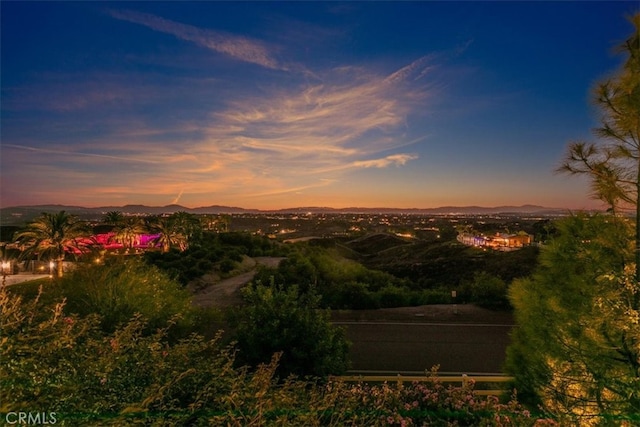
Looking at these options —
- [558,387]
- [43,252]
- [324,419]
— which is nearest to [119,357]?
[324,419]

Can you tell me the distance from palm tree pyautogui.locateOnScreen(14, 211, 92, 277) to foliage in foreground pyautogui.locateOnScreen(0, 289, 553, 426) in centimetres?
2544

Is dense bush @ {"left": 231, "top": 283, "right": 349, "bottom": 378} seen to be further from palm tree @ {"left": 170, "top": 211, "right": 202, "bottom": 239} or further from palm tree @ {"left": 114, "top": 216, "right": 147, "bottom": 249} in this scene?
palm tree @ {"left": 170, "top": 211, "right": 202, "bottom": 239}

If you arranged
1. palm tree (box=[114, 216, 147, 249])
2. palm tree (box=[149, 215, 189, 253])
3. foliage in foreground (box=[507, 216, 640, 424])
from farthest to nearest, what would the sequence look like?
palm tree (box=[149, 215, 189, 253])
palm tree (box=[114, 216, 147, 249])
foliage in foreground (box=[507, 216, 640, 424])

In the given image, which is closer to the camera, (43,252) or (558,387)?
(558,387)

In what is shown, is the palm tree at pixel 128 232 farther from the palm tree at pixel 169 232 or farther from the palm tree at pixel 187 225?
the palm tree at pixel 187 225

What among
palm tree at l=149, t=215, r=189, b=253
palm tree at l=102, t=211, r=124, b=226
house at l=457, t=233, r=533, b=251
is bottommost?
house at l=457, t=233, r=533, b=251

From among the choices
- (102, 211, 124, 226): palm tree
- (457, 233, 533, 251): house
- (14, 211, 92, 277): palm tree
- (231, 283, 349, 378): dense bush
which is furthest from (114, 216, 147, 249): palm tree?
(457, 233, 533, 251): house

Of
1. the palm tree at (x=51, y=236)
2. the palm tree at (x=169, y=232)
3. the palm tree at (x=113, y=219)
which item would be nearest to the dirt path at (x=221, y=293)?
the palm tree at (x=51, y=236)

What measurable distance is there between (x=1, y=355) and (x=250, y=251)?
42646 millimetres

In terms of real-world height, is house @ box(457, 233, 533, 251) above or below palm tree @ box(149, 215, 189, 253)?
below

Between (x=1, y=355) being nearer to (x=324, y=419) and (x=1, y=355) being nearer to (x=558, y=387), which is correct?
(x=324, y=419)

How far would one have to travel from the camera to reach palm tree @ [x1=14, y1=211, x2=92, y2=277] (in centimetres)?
2644

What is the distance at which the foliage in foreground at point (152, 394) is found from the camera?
4035 millimetres

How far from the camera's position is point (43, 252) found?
90.6 feet
